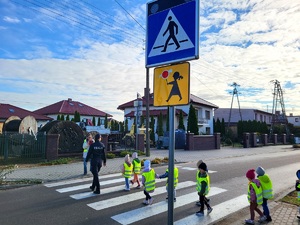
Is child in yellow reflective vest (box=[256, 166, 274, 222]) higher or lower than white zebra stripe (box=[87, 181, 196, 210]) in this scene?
higher

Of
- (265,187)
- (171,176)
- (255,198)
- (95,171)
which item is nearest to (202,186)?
(255,198)

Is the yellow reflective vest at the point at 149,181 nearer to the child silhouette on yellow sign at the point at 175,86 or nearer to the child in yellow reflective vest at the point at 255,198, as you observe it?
the child in yellow reflective vest at the point at 255,198

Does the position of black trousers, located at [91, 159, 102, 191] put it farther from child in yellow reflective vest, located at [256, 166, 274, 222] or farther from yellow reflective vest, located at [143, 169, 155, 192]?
child in yellow reflective vest, located at [256, 166, 274, 222]

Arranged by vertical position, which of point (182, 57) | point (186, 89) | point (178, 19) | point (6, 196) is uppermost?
point (178, 19)

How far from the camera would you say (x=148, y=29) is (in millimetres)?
3252

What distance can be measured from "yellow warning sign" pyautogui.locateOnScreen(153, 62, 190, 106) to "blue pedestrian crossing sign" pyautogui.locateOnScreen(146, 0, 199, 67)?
0.09 meters

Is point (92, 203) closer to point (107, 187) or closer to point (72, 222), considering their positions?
point (72, 222)

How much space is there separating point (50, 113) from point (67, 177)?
42.5m

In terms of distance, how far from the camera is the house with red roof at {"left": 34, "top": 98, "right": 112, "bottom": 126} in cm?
5000

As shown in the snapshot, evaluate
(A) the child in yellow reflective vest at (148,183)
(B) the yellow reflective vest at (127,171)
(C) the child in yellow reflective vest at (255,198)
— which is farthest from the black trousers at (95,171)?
(C) the child in yellow reflective vest at (255,198)

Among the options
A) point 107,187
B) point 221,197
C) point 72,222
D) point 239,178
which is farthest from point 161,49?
point 239,178

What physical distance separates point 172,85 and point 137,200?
5037 millimetres

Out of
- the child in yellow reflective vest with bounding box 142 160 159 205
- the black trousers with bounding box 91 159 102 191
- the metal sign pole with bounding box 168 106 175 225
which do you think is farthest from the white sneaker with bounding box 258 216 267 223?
the black trousers with bounding box 91 159 102 191

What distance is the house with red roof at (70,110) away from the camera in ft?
164
